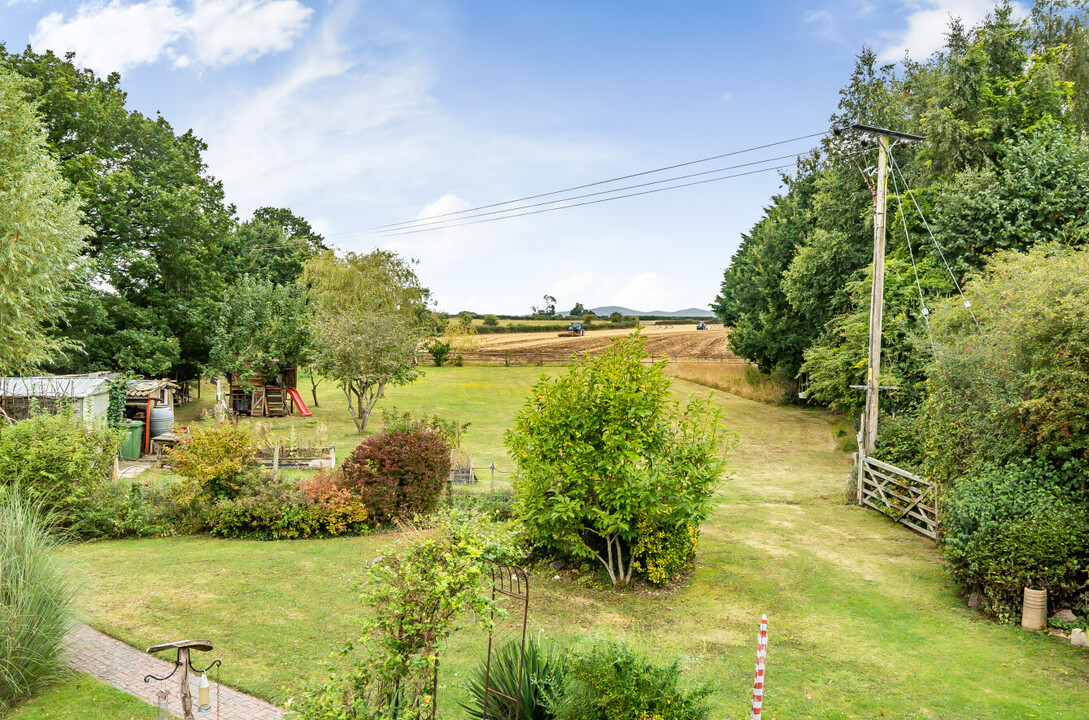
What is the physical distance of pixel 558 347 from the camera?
48562mm

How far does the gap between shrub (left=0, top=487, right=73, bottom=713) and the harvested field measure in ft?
128

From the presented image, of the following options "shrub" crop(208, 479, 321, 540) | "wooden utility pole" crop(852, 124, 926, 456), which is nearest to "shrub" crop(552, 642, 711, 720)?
"shrub" crop(208, 479, 321, 540)

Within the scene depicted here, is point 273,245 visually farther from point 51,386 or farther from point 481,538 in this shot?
point 481,538

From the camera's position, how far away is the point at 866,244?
25.3 meters

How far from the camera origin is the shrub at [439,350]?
4809 cm

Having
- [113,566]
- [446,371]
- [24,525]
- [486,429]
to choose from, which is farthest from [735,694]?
[446,371]

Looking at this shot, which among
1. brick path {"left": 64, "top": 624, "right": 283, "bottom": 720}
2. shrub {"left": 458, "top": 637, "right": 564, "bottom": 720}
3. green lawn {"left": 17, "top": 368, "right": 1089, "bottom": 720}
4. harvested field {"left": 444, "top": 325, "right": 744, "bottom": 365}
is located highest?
harvested field {"left": 444, "top": 325, "right": 744, "bottom": 365}

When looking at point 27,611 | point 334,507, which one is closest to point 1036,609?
point 334,507

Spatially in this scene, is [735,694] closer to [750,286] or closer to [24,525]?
[24,525]

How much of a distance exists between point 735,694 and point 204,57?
69.3 ft

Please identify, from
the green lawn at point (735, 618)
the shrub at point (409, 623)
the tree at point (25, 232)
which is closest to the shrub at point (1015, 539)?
the green lawn at point (735, 618)

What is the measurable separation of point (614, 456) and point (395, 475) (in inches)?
222

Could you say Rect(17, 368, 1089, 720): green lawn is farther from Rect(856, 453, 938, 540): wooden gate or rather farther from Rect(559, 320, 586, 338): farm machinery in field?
Rect(559, 320, 586, 338): farm machinery in field

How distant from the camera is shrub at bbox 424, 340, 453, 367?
4809 cm
